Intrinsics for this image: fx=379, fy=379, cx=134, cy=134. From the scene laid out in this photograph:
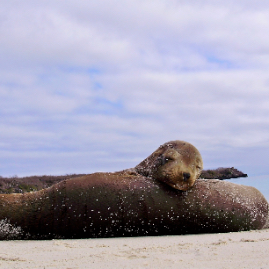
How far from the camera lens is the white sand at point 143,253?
12.1 ft

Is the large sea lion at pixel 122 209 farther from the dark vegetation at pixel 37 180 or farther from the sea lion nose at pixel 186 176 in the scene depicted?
the dark vegetation at pixel 37 180

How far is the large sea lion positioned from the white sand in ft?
1.15

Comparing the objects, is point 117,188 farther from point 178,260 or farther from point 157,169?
point 178,260

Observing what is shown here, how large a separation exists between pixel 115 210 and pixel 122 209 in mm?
108

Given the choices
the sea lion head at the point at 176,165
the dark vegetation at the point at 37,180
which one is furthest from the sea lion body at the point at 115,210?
the dark vegetation at the point at 37,180

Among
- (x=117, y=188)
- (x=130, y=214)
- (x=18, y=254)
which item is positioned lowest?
(x=18, y=254)

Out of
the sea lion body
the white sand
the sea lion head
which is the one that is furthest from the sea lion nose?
the white sand

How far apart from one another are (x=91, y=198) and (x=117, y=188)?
0.43 meters

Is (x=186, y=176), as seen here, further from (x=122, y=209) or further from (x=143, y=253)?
(x=143, y=253)

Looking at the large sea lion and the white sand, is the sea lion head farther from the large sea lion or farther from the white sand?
the white sand

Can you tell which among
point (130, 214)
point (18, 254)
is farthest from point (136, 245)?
point (18, 254)

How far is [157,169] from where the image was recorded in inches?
248

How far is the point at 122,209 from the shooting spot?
580cm

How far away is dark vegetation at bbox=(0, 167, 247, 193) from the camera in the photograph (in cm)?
1647
